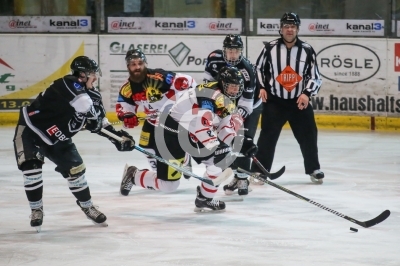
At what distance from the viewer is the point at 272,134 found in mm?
6520

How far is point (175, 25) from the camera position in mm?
9438

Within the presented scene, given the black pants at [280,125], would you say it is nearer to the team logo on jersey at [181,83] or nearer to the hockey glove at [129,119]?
the team logo on jersey at [181,83]

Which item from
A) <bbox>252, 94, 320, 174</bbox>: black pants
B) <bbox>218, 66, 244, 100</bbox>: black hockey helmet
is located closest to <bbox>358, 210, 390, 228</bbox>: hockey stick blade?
<bbox>218, 66, 244, 100</bbox>: black hockey helmet

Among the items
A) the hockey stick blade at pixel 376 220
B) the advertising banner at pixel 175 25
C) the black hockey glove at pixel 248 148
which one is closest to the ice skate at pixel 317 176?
the black hockey glove at pixel 248 148

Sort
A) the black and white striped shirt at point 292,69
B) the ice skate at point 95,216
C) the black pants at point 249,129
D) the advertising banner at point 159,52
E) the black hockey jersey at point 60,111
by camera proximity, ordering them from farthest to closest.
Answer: the advertising banner at point 159,52 → the black and white striped shirt at point 292,69 → the black pants at point 249,129 → the ice skate at point 95,216 → the black hockey jersey at point 60,111

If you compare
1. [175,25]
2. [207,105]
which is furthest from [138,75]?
[175,25]

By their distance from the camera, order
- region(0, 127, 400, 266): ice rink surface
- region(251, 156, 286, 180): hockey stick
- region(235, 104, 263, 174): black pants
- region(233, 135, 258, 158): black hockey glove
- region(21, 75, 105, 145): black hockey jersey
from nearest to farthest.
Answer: region(0, 127, 400, 266): ice rink surface, region(21, 75, 105, 145): black hockey jersey, region(233, 135, 258, 158): black hockey glove, region(235, 104, 263, 174): black pants, region(251, 156, 286, 180): hockey stick

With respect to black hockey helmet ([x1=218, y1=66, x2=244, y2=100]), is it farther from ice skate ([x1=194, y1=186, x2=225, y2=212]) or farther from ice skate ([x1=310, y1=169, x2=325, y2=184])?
ice skate ([x1=310, y1=169, x2=325, y2=184])

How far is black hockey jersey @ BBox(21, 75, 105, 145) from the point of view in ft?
15.1

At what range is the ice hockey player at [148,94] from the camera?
5.78 metres

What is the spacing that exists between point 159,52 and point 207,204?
4.26 metres

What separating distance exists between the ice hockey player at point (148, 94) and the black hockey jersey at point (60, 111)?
3.35ft

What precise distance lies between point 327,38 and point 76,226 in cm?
495

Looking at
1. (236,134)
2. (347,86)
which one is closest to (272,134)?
(236,134)
